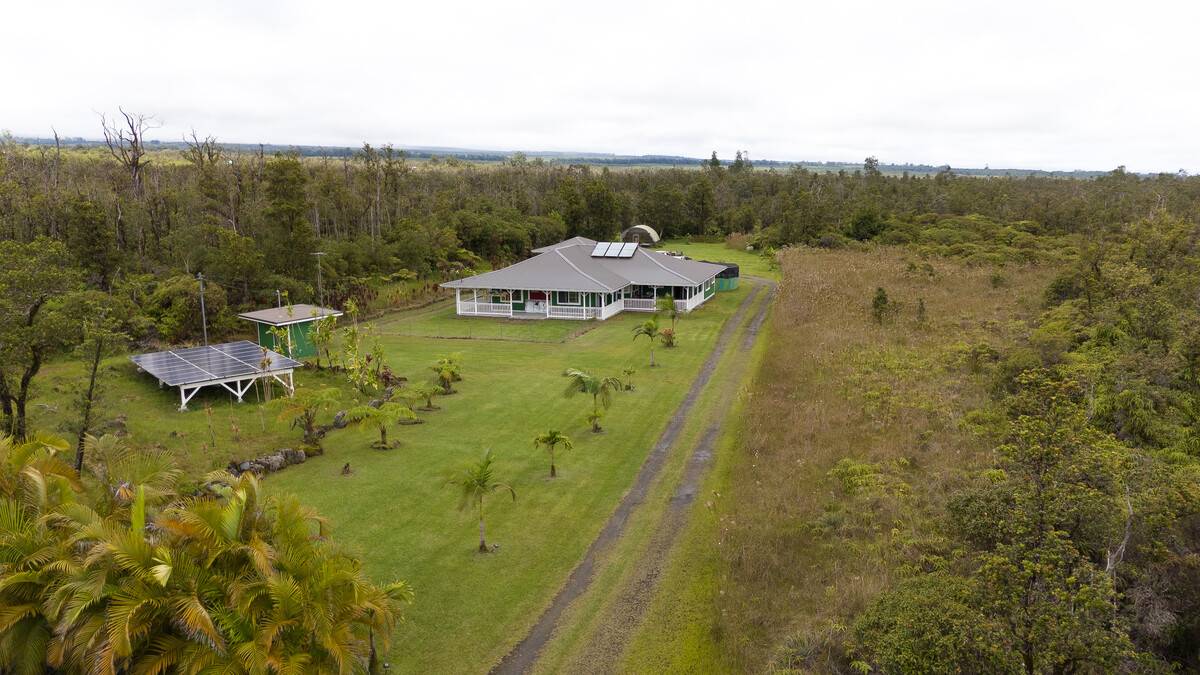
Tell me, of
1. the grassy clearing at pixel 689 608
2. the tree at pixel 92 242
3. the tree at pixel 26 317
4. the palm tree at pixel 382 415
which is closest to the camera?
the grassy clearing at pixel 689 608

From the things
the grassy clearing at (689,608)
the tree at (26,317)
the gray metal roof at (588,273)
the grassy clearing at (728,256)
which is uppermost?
the tree at (26,317)

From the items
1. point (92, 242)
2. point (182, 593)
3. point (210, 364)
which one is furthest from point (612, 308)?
point (182, 593)

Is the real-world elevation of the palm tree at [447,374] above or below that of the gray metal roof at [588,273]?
below

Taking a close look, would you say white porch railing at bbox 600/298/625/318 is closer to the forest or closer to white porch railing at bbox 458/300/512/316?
white porch railing at bbox 458/300/512/316

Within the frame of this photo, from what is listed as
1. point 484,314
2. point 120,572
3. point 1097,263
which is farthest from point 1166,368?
point 484,314

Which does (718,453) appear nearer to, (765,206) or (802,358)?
(802,358)

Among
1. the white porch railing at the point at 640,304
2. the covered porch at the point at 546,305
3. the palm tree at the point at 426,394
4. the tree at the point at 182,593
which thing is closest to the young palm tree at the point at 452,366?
the palm tree at the point at 426,394

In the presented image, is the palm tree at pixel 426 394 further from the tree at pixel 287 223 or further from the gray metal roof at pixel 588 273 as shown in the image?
the tree at pixel 287 223
